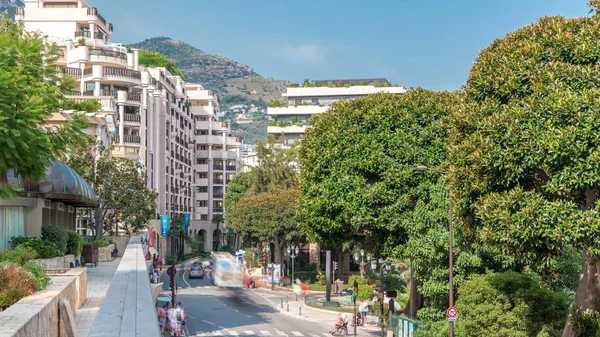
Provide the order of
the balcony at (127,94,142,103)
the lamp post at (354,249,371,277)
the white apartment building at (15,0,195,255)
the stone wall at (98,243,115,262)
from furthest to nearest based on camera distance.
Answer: the balcony at (127,94,142,103)
the white apartment building at (15,0,195,255)
the lamp post at (354,249,371,277)
the stone wall at (98,243,115,262)

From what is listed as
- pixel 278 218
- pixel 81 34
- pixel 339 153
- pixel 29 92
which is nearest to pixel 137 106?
pixel 81 34

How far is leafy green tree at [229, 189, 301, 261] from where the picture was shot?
77.3 metres

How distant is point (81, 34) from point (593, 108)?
79.7 metres

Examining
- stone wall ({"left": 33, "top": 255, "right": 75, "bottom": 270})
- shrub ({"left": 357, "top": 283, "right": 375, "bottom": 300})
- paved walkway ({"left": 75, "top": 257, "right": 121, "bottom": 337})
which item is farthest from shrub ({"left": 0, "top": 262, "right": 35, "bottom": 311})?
shrub ({"left": 357, "top": 283, "right": 375, "bottom": 300})

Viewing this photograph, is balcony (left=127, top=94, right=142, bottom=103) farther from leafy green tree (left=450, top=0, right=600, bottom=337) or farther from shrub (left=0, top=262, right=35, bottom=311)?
shrub (left=0, top=262, right=35, bottom=311)

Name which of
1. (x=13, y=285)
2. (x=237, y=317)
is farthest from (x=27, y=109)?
(x=237, y=317)

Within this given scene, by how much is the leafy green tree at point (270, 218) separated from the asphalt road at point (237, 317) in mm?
10022

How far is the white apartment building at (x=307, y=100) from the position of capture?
113m

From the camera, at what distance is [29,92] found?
23.4 m

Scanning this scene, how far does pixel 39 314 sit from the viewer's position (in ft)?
35.7

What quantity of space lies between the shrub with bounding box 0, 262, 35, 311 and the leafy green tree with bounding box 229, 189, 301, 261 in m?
62.3

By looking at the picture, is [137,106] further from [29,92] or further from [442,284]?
[29,92]

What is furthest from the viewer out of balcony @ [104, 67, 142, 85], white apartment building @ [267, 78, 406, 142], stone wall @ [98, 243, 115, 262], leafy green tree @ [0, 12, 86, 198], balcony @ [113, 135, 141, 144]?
white apartment building @ [267, 78, 406, 142]

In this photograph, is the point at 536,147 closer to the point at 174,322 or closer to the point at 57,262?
the point at 57,262
